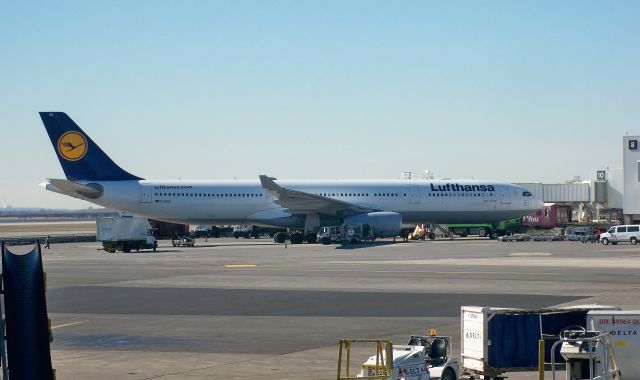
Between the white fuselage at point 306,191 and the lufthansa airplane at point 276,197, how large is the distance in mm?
75

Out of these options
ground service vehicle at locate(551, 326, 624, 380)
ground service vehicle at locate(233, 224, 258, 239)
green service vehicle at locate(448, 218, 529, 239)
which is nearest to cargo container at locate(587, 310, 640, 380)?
ground service vehicle at locate(551, 326, 624, 380)

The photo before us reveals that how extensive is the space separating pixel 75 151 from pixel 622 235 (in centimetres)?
4466

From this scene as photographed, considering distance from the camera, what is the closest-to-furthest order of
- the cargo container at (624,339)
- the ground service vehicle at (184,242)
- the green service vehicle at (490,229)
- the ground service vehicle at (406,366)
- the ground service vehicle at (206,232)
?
the ground service vehicle at (406,366)
the cargo container at (624,339)
the ground service vehicle at (184,242)
the green service vehicle at (490,229)
the ground service vehicle at (206,232)

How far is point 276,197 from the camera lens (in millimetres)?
84188

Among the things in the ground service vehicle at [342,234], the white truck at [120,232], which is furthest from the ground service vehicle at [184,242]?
the ground service vehicle at [342,234]

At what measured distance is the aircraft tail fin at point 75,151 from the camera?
83.1m

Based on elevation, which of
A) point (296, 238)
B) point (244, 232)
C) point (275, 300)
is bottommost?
point (275, 300)

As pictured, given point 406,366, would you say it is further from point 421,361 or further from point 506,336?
point 506,336

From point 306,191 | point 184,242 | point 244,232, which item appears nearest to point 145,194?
point 184,242

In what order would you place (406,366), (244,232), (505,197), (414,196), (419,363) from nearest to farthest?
1. (406,366)
2. (419,363)
3. (414,196)
4. (505,197)
5. (244,232)

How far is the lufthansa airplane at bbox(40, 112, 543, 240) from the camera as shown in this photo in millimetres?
82812

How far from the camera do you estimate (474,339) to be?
777 inches

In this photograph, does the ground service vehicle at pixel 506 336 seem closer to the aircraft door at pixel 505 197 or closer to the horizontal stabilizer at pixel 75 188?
the horizontal stabilizer at pixel 75 188

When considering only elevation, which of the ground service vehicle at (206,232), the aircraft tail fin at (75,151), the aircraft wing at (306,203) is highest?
the aircraft tail fin at (75,151)
